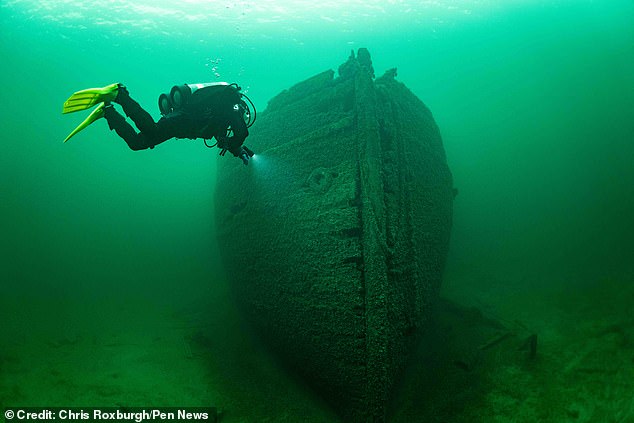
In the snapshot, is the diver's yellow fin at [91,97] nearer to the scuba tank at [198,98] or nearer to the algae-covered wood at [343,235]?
the scuba tank at [198,98]

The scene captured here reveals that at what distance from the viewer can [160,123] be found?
2799mm

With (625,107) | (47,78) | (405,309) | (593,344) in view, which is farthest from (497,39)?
(47,78)

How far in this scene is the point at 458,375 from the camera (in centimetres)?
423

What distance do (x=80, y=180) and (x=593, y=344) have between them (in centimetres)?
1971

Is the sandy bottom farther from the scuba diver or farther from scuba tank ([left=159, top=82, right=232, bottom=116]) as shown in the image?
scuba tank ([left=159, top=82, right=232, bottom=116])

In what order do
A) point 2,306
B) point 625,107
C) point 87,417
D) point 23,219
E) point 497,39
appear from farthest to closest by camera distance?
point 497,39 → point 625,107 → point 23,219 → point 2,306 → point 87,417

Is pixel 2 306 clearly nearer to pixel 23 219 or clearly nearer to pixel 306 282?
pixel 23 219

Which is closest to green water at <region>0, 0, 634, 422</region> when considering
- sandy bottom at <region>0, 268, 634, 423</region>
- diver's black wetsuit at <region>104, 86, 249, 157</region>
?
sandy bottom at <region>0, 268, 634, 423</region>
